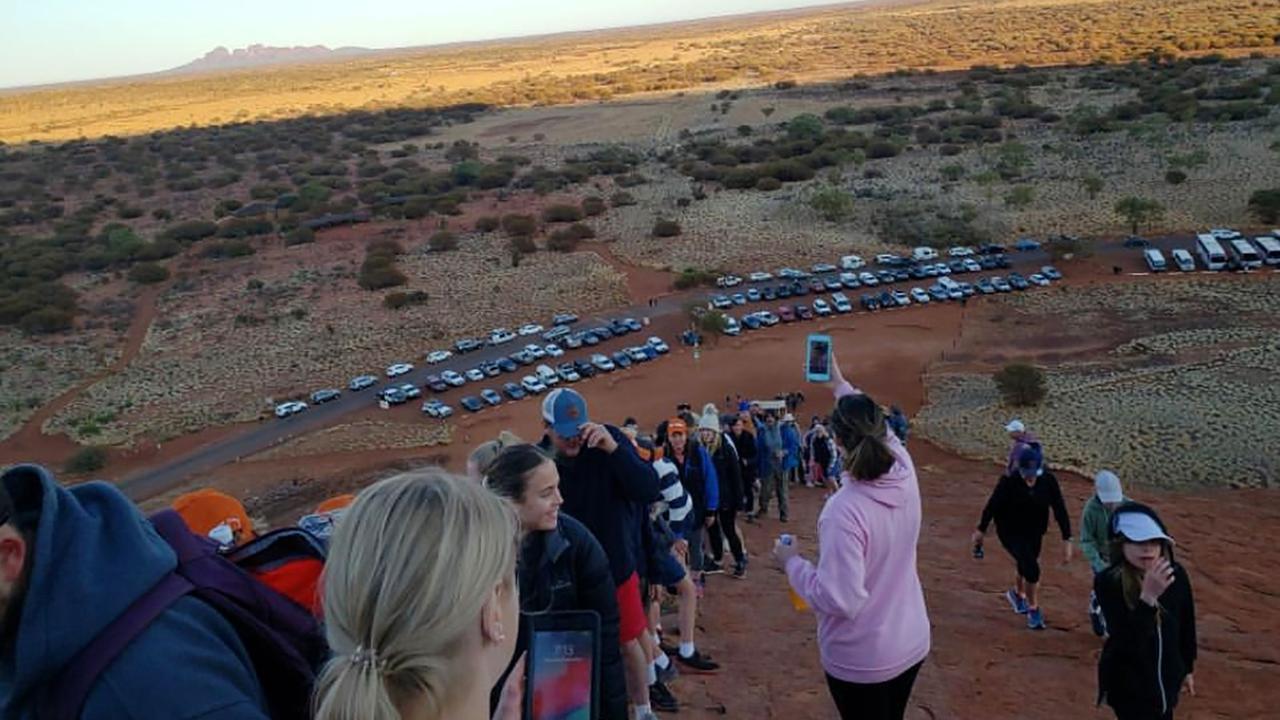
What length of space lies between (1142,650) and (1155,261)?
2912 cm

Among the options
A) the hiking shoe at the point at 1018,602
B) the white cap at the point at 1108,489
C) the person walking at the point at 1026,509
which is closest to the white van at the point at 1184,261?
the hiking shoe at the point at 1018,602

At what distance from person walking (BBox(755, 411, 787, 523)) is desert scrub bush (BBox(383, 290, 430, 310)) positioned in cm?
2441

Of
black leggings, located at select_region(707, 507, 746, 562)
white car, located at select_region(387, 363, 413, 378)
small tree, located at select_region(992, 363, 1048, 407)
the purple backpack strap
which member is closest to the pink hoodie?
the purple backpack strap

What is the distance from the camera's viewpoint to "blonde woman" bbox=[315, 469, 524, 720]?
1456 mm

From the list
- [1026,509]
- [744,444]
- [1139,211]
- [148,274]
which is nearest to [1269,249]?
[1139,211]

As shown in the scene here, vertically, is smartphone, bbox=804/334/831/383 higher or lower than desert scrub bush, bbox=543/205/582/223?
higher

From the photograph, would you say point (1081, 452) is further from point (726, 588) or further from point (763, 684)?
point (763, 684)

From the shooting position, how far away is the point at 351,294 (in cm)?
3503

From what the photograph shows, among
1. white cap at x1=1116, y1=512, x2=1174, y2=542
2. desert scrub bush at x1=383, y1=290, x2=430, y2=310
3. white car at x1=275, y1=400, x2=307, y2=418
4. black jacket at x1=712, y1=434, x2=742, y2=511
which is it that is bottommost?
white car at x1=275, y1=400, x2=307, y2=418

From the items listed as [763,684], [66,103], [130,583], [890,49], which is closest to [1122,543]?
[763,684]

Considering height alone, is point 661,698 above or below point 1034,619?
above

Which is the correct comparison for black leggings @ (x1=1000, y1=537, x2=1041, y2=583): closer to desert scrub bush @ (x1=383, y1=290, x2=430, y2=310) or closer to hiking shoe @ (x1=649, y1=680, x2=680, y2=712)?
hiking shoe @ (x1=649, y1=680, x2=680, y2=712)

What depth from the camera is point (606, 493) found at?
437cm

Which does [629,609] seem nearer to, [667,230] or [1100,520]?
[1100,520]
